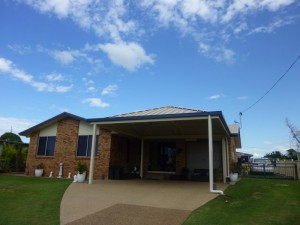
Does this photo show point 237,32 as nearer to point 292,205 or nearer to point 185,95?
point 185,95

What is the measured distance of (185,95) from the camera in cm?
1958

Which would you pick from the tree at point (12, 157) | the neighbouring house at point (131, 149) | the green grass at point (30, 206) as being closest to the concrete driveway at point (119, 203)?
the green grass at point (30, 206)

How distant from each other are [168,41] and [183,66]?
7.05ft

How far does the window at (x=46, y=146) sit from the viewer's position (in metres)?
18.6

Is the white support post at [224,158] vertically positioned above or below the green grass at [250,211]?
above

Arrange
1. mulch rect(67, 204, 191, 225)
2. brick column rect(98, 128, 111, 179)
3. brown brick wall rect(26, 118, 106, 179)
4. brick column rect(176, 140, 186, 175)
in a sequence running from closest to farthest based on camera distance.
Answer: mulch rect(67, 204, 191, 225) → brick column rect(98, 128, 111, 179) → brown brick wall rect(26, 118, 106, 179) → brick column rect(176, 140, 186, 175)

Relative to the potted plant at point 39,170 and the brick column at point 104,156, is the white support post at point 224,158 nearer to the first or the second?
the brick column at point 104,156

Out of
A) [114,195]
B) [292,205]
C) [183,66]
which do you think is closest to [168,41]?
[183,66]

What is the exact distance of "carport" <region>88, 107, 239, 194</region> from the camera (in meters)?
12.0

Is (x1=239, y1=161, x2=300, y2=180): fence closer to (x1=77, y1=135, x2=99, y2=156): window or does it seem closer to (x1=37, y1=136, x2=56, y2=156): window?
(x1=77, y1=135, x2=99, y2=156): window

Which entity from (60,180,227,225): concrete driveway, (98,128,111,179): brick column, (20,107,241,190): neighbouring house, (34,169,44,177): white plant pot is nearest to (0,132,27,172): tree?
(20,107,241,190): neighbouring house

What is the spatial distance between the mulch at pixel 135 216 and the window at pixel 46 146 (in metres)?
12.2

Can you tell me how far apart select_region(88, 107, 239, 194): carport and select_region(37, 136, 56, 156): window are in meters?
5.33

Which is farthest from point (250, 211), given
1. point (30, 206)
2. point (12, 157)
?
point (12, 157)
